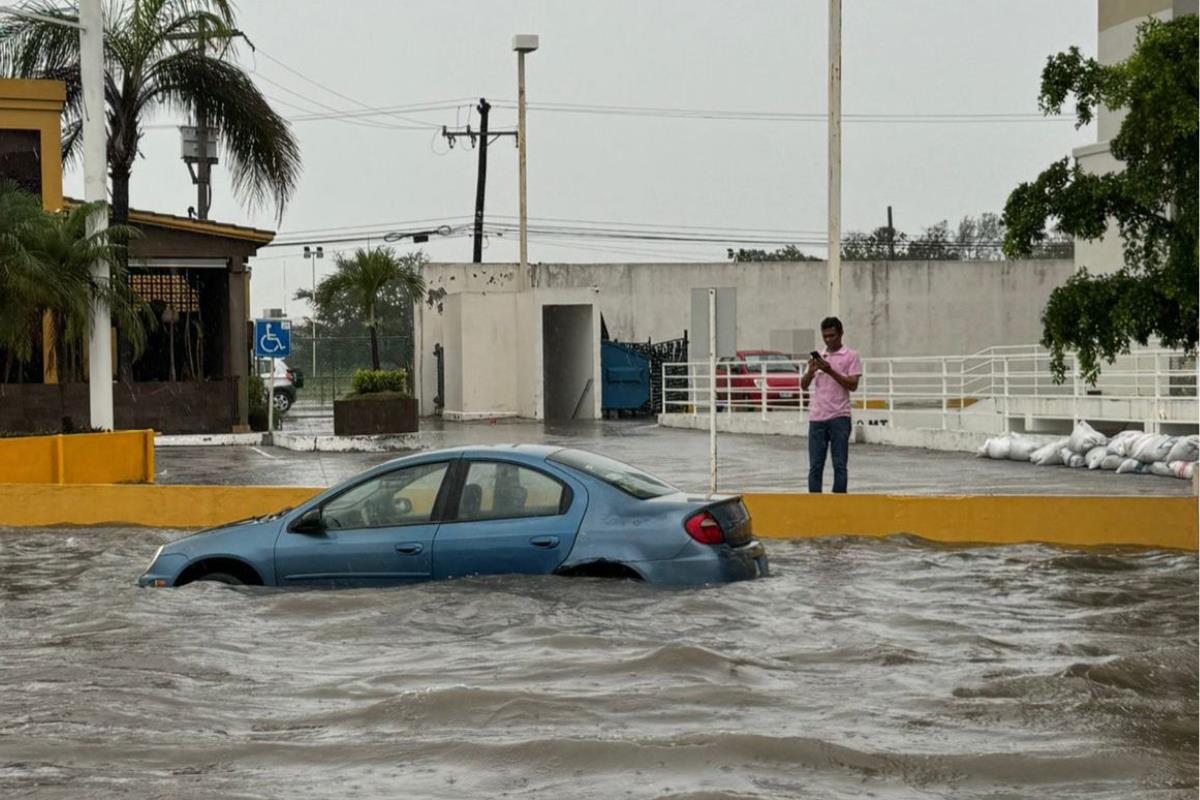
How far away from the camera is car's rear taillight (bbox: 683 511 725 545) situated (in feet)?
35.9

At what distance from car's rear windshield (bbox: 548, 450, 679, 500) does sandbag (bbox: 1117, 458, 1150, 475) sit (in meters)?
11.8

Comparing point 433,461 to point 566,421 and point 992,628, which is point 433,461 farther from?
point 566,421

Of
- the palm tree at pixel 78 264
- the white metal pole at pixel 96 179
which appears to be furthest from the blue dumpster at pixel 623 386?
the white metal pole at pixel 96 179

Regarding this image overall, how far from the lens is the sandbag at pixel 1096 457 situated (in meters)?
22.8

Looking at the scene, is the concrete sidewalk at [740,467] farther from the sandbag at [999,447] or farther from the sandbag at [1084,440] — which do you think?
the sandbag at [1084,440]

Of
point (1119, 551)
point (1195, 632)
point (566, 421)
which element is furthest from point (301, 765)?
point (566, 421)

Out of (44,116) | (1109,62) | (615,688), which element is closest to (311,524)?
(615,688)

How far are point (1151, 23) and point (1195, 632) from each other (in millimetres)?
5591

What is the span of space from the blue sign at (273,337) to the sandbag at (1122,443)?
47.1 feet

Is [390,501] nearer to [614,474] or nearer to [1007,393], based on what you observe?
[614,474]

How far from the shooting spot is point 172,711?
849 cm

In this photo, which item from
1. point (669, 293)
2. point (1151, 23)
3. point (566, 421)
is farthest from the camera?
point (669, 293)

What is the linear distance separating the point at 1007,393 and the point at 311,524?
18301 mm

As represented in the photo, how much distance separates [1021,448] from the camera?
2434cm
